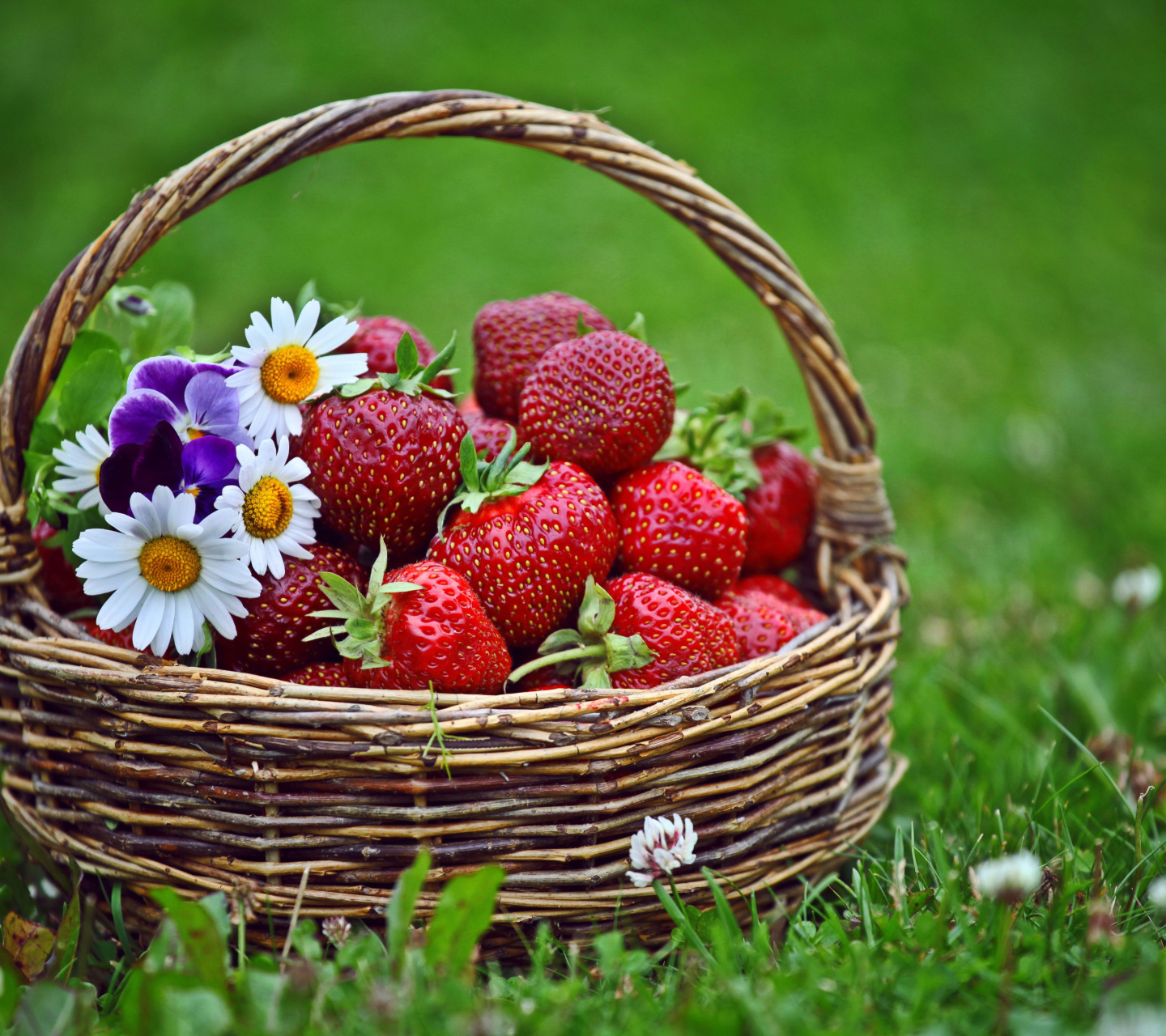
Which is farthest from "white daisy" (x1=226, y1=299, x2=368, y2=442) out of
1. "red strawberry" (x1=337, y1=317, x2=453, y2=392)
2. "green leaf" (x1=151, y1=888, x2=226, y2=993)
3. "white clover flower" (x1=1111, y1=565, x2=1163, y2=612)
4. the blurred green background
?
the blurred green background

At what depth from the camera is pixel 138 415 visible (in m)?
1.04

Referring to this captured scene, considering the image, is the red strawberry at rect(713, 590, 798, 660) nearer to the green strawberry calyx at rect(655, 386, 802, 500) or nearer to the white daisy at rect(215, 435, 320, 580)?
the green strawberry calyx at rect(655, 386, 802, 500)

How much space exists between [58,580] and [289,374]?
17.8 inches

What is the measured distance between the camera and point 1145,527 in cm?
217

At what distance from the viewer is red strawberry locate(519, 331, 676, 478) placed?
3.91 feet

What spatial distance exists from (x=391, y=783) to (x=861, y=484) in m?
0.74

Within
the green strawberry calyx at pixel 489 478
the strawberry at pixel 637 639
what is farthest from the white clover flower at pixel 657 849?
the green strawberry calyx at pixel 489 478

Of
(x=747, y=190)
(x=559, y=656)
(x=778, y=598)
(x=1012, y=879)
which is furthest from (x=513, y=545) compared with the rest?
(x=747, y=190)

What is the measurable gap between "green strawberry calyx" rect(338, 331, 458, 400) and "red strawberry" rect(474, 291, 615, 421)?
7.2 inches

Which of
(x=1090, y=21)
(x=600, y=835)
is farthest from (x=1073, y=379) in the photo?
(x=1090, y=21)

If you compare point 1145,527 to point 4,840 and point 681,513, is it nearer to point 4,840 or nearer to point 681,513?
point 681,513

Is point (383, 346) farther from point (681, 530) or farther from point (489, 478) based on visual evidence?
point (681, 530)

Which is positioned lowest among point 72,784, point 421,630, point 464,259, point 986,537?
point 986,537

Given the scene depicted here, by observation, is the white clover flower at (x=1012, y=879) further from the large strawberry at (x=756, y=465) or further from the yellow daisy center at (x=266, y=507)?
the yellow daisy center at (x=266, y=507)
